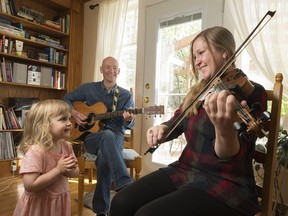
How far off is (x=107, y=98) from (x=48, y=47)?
1.40 meters

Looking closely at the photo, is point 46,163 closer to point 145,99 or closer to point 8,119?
point 145,99

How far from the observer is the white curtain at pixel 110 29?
102 inches

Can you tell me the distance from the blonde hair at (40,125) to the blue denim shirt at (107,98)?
71 centimetres

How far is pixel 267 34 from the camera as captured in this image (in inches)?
63.6

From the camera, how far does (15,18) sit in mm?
2455

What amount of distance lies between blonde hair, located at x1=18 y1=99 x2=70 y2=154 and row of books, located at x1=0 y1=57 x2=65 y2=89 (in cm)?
165

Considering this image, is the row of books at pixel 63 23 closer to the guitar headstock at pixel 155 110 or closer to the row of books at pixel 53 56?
the row of books at pixel 53 56

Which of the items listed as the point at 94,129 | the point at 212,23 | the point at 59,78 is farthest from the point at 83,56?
the point at 212,23

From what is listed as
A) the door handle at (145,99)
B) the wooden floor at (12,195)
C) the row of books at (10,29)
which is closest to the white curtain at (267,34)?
the door handle at (145,99)

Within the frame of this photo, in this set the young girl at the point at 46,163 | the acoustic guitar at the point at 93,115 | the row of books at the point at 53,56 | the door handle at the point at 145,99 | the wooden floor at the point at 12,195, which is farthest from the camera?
the row of books at the point at 53,56

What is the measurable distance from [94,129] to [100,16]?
166cm

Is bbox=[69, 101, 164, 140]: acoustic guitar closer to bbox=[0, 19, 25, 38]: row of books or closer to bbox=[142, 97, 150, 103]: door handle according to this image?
bbox=[142, 97, 150, 103]: door handle

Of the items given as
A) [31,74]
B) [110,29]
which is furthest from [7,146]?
[110,29]

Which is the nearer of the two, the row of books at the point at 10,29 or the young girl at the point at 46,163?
the young girl at the point at 46,163
